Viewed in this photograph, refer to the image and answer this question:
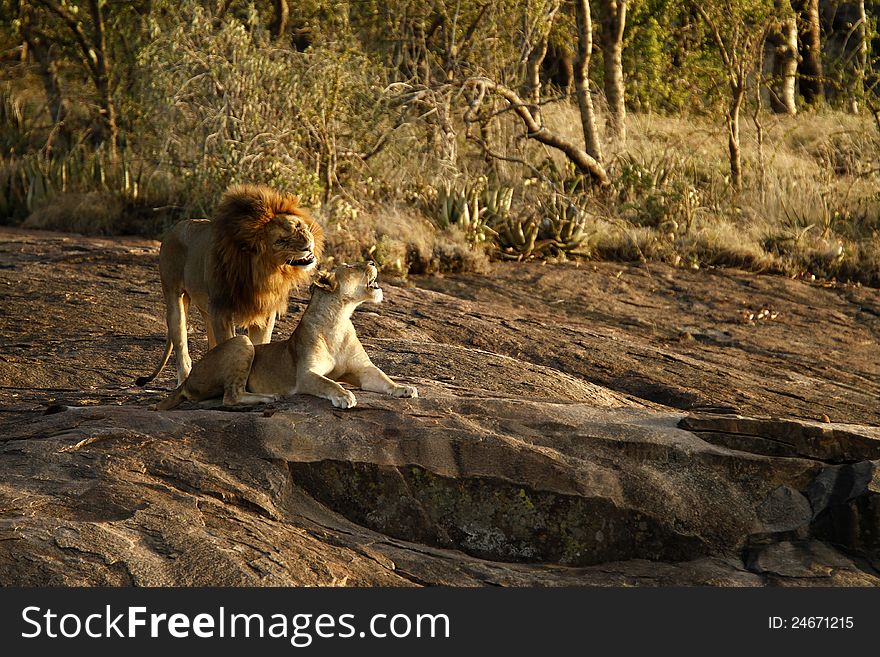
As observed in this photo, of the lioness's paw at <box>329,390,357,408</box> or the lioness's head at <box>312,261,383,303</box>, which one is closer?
the lioness's paw at <box>329,390,357,408</box>

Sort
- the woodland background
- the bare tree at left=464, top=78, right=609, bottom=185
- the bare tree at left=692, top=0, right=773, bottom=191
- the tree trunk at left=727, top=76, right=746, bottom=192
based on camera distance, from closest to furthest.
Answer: the woodland background → the bare tree at left=464, top=78, right=609, bottom=185 → the tree trunk at left=727, top=76, right=746, bottom=192 → the bare tree at left=692, top=0, right=773, bottom=191

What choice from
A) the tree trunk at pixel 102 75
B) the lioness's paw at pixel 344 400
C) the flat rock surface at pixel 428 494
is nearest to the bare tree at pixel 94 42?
the tree trunk at pixel 102 75

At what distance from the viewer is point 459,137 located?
1662 centimetres

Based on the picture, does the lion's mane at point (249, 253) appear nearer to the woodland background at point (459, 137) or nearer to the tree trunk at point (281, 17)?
the woodland background at point (459, 137)

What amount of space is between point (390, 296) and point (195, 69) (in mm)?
4934

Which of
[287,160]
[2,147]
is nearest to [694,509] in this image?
[287,160]

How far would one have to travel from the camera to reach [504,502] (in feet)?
17.1

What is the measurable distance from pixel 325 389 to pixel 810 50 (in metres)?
20.5

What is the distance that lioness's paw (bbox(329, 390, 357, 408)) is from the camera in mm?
5496

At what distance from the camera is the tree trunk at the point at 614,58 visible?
1855 centimetres

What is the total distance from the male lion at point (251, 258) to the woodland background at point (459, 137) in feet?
21.0

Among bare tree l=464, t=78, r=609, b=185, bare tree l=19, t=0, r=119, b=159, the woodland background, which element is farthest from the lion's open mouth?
bare tree l=19, t=0, r=119, b=159

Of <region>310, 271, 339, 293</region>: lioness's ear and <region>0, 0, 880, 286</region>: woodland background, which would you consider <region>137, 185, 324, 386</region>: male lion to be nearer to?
<region>310, 271, 339, 293</region>: lioness's ear

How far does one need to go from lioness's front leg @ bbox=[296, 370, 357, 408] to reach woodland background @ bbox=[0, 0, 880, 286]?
7.60 m
